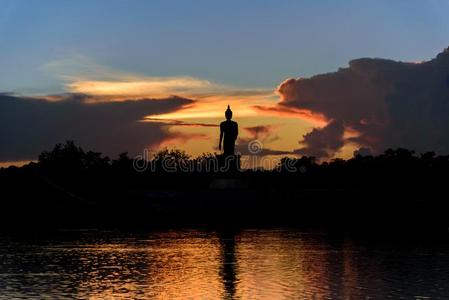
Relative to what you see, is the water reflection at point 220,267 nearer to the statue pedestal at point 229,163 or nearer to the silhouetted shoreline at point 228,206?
the silhouetted shoreline at point 228,206

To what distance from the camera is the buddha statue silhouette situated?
3325 cm

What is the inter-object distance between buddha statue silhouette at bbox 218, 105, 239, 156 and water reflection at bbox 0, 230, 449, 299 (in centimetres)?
1342

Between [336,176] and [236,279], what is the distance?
31.4 meters

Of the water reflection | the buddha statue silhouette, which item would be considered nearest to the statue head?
the buddha statue silhouette

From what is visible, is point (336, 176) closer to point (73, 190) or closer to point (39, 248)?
point (73, 190)

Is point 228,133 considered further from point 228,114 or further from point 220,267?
point 220,267

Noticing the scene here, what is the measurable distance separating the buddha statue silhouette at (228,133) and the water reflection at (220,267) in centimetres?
1342

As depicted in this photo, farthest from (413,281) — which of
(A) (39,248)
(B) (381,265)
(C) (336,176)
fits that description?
(C) (336,176)

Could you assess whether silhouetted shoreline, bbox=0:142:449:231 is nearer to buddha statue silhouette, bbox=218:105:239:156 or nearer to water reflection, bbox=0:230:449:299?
buddha statue silhouette, bbox=218:105:239:156

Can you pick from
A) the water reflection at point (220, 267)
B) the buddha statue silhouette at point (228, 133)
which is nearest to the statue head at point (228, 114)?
the buddha statue silhouette at point (228, 133)

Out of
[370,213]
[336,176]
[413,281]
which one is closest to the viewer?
[413,281]

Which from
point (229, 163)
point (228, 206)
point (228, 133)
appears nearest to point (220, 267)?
point (228, 206)

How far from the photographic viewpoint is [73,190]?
3500 cm

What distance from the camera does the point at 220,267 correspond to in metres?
13.9
